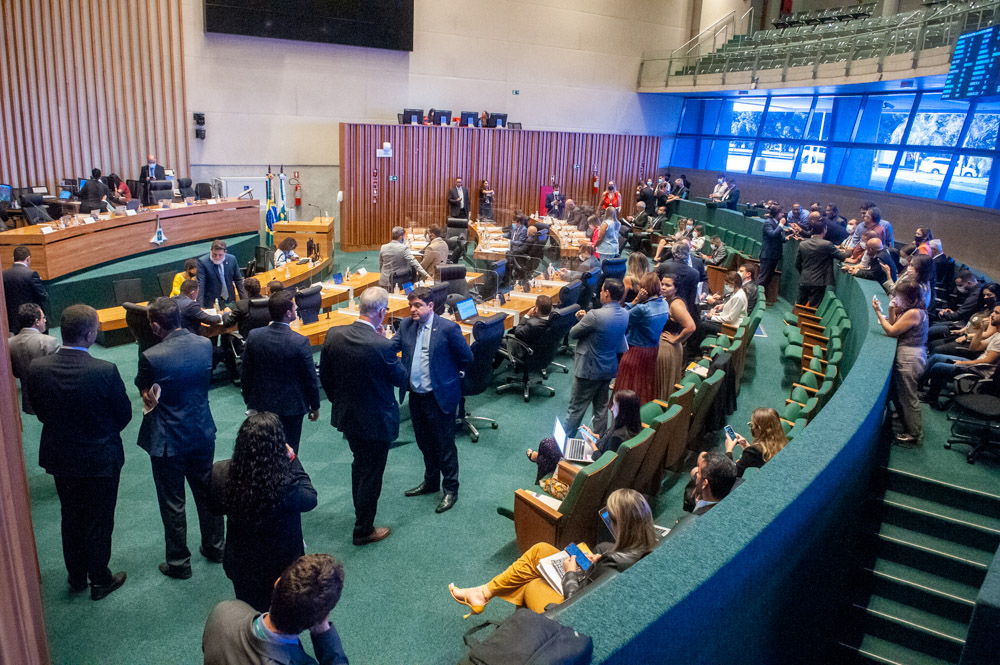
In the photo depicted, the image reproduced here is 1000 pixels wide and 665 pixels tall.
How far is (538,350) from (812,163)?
42.0ft

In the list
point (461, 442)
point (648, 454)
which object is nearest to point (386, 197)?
point (461, 442)

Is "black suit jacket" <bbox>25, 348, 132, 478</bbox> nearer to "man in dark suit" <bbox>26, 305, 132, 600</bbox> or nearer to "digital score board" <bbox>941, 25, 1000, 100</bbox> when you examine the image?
"man in dark suit" <bbox>26, 305, 132, 600</bbox>

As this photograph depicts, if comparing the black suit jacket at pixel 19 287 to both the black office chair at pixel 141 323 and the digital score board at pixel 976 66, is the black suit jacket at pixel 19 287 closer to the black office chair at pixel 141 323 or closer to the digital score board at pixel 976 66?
the black office chair at pixel 141 323

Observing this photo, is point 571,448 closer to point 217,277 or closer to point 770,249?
point 217,277

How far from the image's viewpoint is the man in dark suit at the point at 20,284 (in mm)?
6602

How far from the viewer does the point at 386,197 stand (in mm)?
15875

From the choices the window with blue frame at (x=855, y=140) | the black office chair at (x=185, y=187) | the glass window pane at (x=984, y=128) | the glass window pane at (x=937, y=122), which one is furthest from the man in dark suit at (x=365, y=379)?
the glass window pane at (x=937, y=122)

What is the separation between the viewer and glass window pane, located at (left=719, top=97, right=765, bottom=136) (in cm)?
1853

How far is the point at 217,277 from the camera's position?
7363 millimetres

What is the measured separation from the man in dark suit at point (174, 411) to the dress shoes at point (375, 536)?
1.05 metres

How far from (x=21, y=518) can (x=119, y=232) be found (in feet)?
30.9

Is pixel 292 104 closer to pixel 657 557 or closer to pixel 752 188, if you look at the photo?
pixel 752 188

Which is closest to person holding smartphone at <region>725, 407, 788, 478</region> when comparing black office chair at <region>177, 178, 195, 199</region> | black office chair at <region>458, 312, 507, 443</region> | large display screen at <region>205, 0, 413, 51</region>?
black office chair at <region>458, 312, 507, 443</region>

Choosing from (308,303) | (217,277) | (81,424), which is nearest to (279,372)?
(81,424)
